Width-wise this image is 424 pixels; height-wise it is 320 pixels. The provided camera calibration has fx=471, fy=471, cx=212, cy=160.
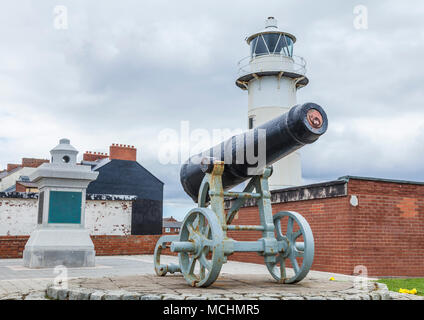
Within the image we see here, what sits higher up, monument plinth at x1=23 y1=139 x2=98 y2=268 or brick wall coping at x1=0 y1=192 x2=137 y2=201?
brick wall coping at x1=0 y1=192 x2=137 y2=201

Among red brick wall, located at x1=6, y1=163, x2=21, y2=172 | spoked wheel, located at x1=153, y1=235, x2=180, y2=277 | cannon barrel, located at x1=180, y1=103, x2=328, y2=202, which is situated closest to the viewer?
cannon barrel, located at x1=180, y1=103, x2=328, y2=202

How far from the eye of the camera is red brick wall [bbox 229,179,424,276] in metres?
10.6

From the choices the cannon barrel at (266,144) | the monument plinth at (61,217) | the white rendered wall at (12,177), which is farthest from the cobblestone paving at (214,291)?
the white rendered wall at (12,177)

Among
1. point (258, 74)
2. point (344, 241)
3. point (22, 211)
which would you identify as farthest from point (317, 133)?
point (22, 211)

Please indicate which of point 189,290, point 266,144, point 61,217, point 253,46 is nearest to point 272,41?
point 253,46

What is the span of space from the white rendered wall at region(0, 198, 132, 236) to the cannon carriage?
53.6ft

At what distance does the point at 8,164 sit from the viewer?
40.9m

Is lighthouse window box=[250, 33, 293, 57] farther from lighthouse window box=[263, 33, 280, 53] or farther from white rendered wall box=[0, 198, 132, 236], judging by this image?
white rendered wall box=[0, 198, 132, 236]

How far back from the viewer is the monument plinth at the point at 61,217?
12.3 metres

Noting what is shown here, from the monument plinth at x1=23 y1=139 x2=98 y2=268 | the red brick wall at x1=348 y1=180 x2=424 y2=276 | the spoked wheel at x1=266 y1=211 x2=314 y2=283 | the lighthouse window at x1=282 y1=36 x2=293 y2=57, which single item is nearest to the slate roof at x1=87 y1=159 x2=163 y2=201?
the lighthouse window at x1=282 y1=36 x2=293 y2=57

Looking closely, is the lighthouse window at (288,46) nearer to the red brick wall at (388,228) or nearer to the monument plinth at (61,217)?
the red brick wall at (388,228)

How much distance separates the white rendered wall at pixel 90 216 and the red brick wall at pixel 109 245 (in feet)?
13.6

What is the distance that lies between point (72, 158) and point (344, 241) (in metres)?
7.64

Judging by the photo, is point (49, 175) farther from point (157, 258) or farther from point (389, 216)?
point (389, 216)
